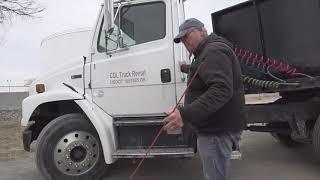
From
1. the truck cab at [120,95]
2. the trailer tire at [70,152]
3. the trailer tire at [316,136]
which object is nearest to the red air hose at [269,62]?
the trailer tire at [316,136]

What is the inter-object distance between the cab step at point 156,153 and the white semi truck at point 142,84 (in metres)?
0.01

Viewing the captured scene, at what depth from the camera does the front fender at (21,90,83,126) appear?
6566 millimetres

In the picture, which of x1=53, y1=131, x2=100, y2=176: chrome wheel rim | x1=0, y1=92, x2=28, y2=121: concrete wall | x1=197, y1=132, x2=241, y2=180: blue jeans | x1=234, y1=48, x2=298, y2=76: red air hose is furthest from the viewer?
x1=0, y1=92, x2=28, y2=121: concrete wall

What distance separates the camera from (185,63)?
6168 millimetres

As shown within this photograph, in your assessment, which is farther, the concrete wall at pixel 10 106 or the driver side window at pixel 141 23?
the concrete wall at pixel 10 106

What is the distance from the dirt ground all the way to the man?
7.13 meters

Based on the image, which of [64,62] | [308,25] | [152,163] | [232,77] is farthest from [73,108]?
[232,77]

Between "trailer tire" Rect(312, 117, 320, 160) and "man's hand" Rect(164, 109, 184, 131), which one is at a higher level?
"man's hand" Rect(164, 109, 184, 131)

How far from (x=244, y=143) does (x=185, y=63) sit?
166 inches

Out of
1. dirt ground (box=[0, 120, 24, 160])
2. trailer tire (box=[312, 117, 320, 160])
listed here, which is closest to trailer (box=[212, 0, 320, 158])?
trailer tire (box=[312, 117, 320, 160])

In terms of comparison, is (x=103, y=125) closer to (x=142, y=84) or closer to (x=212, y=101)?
(x=142, y=84)

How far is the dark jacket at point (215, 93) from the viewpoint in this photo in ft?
10.8

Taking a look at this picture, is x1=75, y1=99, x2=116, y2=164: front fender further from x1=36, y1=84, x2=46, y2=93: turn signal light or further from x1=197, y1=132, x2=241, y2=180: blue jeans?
x1=197, y1=132, x2=241, y2=180: blue jeans

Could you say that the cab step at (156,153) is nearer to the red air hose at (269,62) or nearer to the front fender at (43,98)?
the front fender at (43,98)
